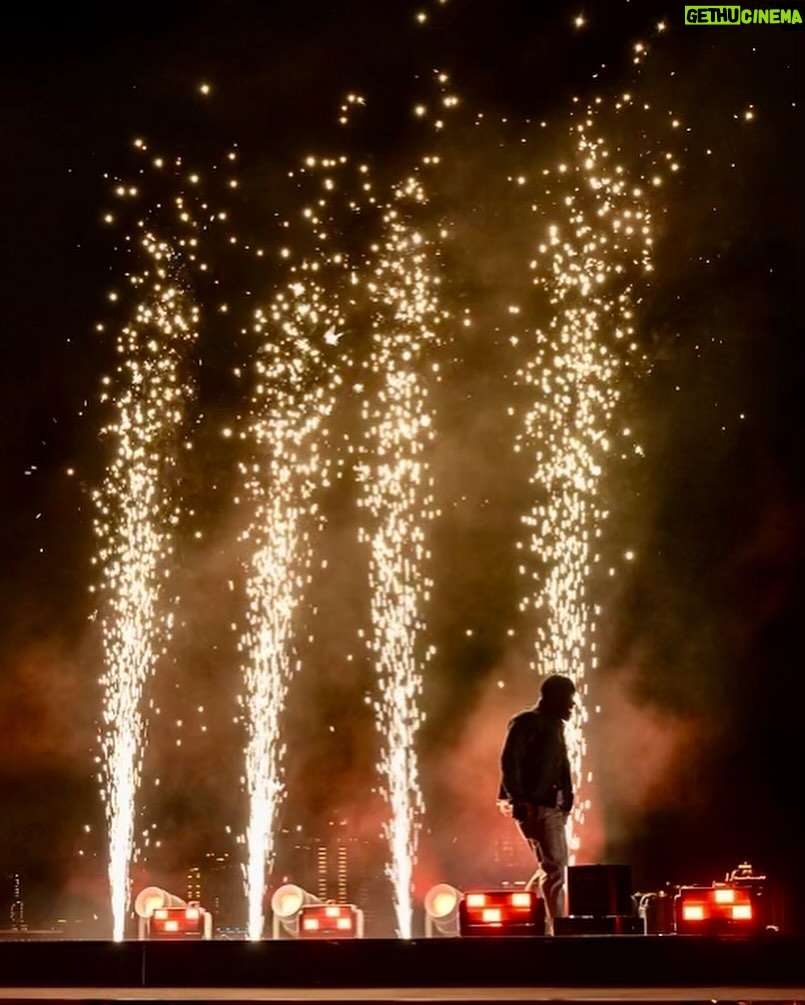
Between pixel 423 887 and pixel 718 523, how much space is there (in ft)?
17.1

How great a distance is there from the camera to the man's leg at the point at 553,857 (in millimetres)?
8289

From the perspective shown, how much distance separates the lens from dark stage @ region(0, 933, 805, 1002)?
15.0 ft

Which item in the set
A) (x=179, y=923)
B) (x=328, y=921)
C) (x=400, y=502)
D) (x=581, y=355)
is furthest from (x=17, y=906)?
(x=328, y=921)

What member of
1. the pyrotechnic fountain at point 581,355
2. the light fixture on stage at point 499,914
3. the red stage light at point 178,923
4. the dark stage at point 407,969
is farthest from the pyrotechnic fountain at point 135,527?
the dark stage at point 407,969

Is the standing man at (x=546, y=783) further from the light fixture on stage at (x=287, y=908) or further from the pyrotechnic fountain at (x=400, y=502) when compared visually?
the pyrotechnic fountain at (x=400, y=502)

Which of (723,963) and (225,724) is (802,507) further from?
(723,963)

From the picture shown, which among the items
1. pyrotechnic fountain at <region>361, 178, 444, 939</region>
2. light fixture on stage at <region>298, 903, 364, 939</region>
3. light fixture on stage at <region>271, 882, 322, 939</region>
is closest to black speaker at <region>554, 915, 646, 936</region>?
light fixture on stage at <region>298, 903, 364, 939</region>

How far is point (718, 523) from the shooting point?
48.5 ft

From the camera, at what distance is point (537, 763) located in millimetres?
8344

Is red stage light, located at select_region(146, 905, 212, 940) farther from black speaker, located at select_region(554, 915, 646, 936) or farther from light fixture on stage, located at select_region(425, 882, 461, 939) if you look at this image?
black speaker, located at select_region(554, 915, 646, 936)

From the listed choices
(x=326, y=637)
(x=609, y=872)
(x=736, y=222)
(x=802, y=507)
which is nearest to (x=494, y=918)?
(x=609, y=872)

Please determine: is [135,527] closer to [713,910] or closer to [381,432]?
[381,432]

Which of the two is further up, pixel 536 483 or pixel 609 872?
pixel 536 483

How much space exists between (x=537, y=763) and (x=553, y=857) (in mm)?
546
